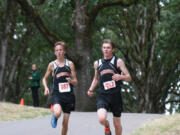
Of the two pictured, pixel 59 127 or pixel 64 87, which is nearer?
pixel 64 87

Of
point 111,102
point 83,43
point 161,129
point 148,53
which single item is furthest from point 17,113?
point 148,53

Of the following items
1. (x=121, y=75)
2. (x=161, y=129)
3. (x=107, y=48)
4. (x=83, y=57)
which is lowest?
(x=161, y=129)

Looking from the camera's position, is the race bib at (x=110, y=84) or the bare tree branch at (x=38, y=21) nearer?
the race bib at (x=110, y=84)

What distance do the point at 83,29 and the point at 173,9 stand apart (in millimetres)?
5219

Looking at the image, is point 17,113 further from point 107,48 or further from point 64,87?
point 107,48

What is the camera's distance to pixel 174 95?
2745cm

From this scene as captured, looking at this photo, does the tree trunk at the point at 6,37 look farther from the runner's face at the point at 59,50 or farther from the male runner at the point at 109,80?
the male runner at the point at 109,80

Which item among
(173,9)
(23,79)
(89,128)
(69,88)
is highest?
(173,9)

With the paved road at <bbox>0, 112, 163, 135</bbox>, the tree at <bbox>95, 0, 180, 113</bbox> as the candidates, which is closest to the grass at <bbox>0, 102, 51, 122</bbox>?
the paved road at <bbox>0, 112, 163, 135</bbox>

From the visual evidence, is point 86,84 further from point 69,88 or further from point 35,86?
point 69,88

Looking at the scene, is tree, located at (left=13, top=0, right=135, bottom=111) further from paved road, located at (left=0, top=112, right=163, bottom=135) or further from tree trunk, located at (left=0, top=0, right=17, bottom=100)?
paved road, located at (left=0, top=112, right=163, bottom=135)

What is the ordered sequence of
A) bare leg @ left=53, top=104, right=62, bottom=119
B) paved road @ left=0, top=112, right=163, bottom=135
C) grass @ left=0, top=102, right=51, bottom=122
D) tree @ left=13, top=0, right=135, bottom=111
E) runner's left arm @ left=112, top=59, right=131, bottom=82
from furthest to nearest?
tree @ left=13, top=0, right=135, bottom=111
grass @ left=0, top=102, right=51, bottom=122
paved road @ left=0, top=112, right=163, bottom=135
bare leg @ left=53, top=104, right=62, bottom=119
runner's left arm @ left=112, top=59, right=131, bottom=82

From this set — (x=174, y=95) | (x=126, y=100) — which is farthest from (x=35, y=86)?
(x=174, y=95)

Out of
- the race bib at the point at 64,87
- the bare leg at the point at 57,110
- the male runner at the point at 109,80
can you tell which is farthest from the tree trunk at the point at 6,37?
the male runner at the point at 109,80
